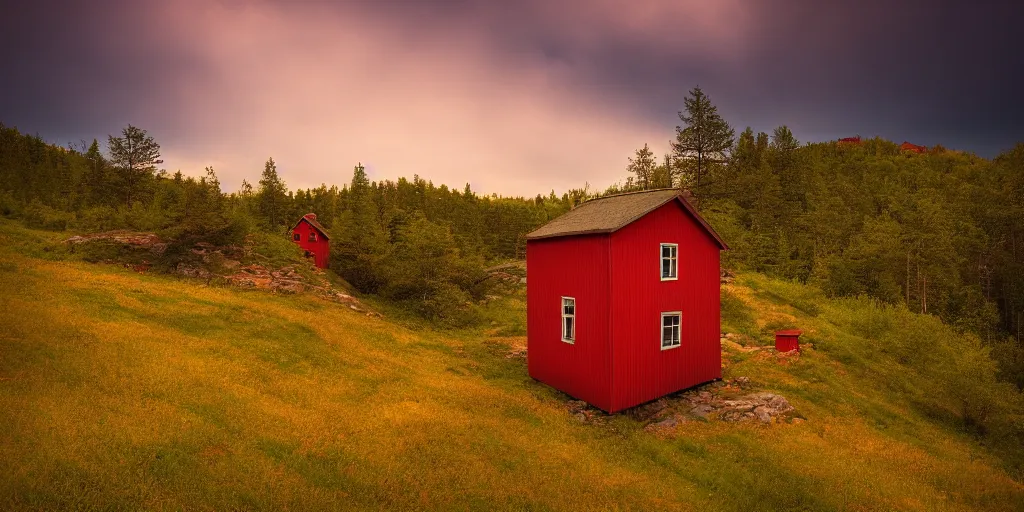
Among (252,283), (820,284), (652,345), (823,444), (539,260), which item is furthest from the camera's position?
(820,284)

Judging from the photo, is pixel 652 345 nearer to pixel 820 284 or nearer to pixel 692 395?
pixel 692 395

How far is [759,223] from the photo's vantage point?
57000mm

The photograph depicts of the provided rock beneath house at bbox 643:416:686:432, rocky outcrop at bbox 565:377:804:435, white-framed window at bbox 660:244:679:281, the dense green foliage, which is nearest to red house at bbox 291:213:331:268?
the dense green foliage

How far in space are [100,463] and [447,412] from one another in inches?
351

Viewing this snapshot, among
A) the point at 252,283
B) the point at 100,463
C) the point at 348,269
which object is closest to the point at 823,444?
the point at 100,463

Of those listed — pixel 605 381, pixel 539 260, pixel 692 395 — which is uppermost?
pixel 539 260

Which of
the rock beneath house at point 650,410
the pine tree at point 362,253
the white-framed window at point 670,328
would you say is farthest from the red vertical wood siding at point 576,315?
the pine tree at point 362,253

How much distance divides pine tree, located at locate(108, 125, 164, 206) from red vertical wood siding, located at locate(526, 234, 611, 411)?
49.6 metres

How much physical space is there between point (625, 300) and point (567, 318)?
315cm

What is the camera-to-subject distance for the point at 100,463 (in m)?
8.35

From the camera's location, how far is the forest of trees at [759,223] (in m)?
34.4

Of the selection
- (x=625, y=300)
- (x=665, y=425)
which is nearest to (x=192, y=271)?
(x=625, y=300)

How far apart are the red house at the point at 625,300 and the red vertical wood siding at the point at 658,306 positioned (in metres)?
0.04

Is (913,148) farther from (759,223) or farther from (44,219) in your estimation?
(44,219)
